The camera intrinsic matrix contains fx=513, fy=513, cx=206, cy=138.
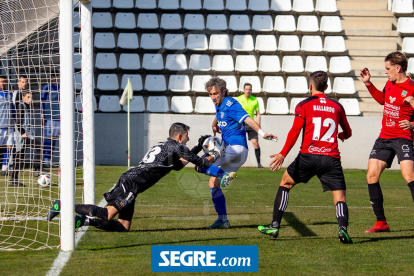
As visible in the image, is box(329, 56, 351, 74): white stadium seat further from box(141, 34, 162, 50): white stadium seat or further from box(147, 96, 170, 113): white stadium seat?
box(141, 34, 162, 50): white stadium seat

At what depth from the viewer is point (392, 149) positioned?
20.1 feet

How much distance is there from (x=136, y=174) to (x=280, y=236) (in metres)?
1.71

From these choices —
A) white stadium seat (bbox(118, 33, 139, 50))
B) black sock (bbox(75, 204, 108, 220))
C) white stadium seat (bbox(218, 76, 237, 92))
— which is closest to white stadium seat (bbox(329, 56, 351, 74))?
white stadium seat (bbox(218, 76, 237, 92))

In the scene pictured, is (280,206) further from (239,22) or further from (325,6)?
(325,6)

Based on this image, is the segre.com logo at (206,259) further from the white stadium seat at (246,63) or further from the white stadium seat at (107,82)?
the white stadium seat at (246,63)

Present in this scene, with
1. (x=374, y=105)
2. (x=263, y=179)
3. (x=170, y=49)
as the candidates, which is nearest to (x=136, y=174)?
(x=263, y=179)

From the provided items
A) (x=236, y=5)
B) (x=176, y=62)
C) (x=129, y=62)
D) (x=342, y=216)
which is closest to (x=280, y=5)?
(x=236, y=5)

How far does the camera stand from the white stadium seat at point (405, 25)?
58.4 feet

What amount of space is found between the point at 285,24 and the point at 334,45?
179cm

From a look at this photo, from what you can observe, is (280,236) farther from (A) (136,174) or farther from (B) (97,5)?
(B) (97,5)

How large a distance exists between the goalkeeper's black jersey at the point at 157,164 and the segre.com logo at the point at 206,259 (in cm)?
92

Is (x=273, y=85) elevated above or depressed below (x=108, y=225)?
above

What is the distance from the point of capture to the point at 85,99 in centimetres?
646

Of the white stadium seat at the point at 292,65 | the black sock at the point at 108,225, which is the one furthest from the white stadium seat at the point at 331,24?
the black sock at the point at 108,225
